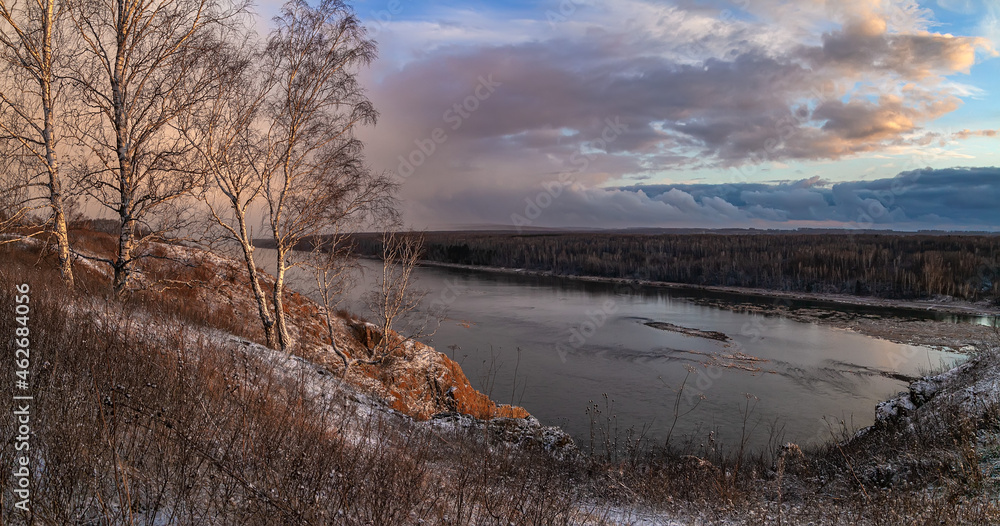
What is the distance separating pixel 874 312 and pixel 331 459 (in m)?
35.3

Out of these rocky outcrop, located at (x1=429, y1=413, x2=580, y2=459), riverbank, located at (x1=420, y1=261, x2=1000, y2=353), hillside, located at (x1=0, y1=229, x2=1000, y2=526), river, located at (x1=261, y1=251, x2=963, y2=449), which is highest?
hillside, located at (x1=0, y1=229, x2=1000, y2=526)

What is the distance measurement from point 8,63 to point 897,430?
50.3 ft

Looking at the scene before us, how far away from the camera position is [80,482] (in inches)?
111

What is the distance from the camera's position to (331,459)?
423 cm

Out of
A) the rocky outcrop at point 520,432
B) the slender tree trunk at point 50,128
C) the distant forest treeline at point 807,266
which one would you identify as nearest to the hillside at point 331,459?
the rocky outcrop at point 520,432

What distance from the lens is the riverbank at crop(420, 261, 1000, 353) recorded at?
23578 mm

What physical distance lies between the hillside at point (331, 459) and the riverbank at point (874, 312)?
659 inches

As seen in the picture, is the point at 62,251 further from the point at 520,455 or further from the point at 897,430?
the point at 897,430

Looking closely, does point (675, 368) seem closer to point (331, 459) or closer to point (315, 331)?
point (315, 331)

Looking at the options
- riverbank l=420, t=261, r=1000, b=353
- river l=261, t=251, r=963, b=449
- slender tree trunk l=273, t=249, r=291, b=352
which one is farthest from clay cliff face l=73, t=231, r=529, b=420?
riverbank l=420, t=261, r=1000, b=353

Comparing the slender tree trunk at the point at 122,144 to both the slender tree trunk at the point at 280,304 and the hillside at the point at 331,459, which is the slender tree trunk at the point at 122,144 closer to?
the hillside at the point at 331,459

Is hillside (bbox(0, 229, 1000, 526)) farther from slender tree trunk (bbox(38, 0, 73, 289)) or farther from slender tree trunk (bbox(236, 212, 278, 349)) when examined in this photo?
slender tree trunk (bbox(236, 212, 278, 349))

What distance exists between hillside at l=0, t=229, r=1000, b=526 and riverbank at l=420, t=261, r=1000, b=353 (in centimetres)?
1673

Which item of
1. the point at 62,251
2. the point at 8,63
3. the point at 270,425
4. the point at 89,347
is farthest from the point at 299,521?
the point at 8,63
